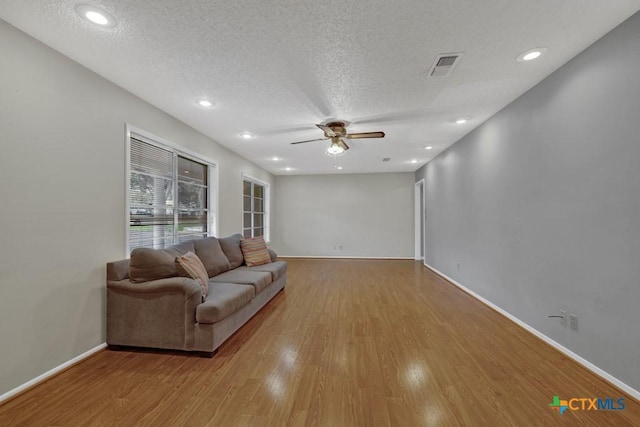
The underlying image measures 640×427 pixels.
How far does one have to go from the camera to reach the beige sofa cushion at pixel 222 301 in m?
2.24

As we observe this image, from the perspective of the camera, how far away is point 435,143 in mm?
4602

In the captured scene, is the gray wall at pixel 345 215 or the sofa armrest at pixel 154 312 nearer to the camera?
the sofa armrest at pixel 154 312

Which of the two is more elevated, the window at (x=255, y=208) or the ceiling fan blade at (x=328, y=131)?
the ceiling fan blade at (x=328, y=131)

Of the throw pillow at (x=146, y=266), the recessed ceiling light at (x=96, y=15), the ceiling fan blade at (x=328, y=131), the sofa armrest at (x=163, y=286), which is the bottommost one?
the sofa armrest at (x=163, y=286)

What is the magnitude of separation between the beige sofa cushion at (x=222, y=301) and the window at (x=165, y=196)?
1042mm

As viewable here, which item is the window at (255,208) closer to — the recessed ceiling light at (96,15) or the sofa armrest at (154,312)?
→ the sofa armrest at (154,312)

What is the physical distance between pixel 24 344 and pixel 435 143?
5474 mm

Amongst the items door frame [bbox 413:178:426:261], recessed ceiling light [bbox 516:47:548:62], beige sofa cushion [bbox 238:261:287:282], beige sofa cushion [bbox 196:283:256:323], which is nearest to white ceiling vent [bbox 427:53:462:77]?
recessed ceiling light [bbox 516:47:548:62]

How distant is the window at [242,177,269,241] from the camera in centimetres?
606

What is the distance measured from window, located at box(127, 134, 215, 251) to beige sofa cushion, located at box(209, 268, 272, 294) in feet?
2.80

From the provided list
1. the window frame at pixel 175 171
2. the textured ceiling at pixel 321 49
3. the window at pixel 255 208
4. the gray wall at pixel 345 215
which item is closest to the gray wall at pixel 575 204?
the textured ceiling at pixel 321 49

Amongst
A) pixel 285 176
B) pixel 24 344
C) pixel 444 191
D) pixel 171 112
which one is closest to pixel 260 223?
pixel 285 176

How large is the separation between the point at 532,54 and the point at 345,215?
5905 mm

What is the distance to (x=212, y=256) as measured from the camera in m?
3.54
